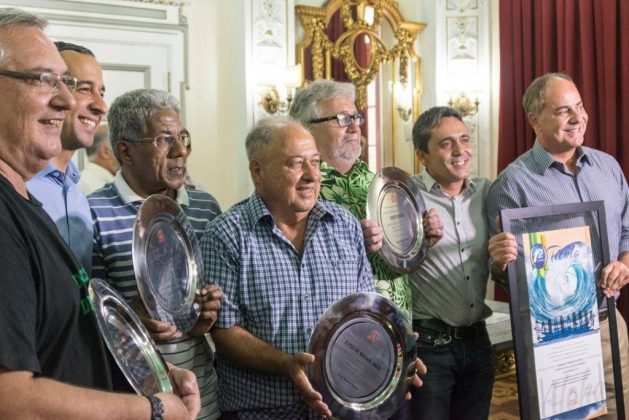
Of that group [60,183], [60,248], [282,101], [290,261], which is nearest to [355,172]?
Result: [290,261]

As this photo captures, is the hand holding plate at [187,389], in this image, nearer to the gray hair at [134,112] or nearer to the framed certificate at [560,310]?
the gray hair at [134,112]

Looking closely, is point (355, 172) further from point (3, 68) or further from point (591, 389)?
Answer: point (3, 68)

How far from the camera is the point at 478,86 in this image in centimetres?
537

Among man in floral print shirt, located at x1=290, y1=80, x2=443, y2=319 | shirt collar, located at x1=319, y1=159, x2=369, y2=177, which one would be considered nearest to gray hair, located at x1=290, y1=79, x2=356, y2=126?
man in floral print shirt, located at x1=290, y1=80, x2=443, y2=319

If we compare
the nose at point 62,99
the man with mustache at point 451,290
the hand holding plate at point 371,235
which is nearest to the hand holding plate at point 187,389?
the nose at point 62,99

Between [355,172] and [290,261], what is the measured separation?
1.83ft

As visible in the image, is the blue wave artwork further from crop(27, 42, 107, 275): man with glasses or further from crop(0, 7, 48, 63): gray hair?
crop(0, 7, 48, 63): gray hair

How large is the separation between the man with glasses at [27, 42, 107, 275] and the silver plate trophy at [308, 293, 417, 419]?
0.57 m

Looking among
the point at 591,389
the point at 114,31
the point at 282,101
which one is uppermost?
the point at 114,31

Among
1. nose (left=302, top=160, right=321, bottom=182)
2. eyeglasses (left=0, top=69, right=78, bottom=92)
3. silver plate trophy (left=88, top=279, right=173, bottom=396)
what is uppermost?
eyeglasses (left=0, top=69, right=78, bottom=92)

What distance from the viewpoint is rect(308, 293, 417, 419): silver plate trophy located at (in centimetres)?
162

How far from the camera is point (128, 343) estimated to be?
128 centimetres

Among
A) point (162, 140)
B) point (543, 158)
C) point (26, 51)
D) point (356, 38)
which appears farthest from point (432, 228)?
point (356, 38)

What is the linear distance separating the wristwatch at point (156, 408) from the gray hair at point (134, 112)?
788 mm
